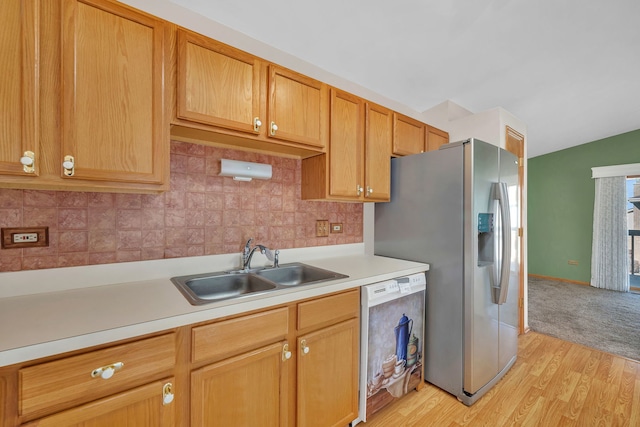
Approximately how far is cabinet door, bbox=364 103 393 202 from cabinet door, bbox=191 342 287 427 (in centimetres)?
134

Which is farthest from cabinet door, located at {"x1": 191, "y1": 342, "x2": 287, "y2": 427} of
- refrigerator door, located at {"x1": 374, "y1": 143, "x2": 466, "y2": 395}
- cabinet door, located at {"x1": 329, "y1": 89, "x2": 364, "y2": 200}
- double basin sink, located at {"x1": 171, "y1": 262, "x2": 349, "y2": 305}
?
refrigerator door, located at {"x1": 374, "y1": 143, "x2": 466, "y2": 395}

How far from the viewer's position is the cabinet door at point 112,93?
41.8 inches

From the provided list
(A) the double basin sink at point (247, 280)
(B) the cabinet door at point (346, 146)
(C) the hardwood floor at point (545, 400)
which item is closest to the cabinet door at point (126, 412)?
(A) the double basin sink at point (247, 280)

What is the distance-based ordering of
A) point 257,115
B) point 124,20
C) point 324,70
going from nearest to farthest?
1. point 124,20
2. point 257,115
3. point 324,70

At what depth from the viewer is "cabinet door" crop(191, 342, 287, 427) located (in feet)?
3.52

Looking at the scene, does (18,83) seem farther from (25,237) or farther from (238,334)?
(238,334)

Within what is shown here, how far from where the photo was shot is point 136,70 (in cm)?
119

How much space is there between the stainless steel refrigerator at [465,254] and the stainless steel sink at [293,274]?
85 centimetres

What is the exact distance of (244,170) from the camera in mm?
1701

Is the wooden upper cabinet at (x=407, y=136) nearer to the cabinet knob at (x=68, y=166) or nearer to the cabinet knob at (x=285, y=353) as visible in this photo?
the cabinet knob at (x=285, y=353)

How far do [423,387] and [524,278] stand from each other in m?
1.86

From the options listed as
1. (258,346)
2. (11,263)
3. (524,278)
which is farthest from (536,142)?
(11,263)

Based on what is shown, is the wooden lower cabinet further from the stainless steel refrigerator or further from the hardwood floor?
the stainless steel refrigerator

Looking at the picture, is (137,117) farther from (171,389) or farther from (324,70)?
(324,70)
